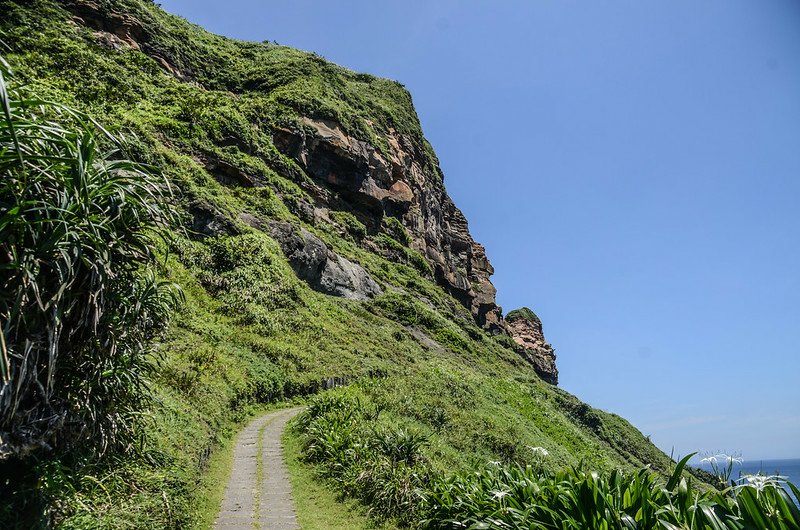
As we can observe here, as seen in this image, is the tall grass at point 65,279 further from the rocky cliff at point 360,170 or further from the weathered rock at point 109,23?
the weathered rock at point 109,23

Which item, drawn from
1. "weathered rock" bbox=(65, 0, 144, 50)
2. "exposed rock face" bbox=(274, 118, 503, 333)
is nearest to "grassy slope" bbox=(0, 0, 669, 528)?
"weathered rock" bbox=(65, 0, 144, 50)

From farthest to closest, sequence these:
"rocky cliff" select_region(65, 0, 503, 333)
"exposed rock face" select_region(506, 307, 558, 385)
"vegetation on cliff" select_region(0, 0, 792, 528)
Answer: "exposed rock face" select_region(506, 307, 558, 385) → "rocky cliff" select_region(65, 0, 503, 333) → "vegetation on cliff" select_region(0, 0, 792, 528)

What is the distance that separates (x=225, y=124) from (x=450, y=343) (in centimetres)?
2577

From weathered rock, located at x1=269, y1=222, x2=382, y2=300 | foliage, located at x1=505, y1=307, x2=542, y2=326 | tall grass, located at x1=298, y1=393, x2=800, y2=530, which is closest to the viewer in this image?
tall grass, located at x1=298, y1=393, x2=800, y2=530

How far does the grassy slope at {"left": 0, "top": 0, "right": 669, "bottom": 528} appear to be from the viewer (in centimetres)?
701

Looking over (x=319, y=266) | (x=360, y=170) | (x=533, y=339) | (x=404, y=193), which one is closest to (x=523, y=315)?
(x=533, y=339)

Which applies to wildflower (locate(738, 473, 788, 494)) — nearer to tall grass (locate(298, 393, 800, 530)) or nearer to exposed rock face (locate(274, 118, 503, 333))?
tall grass (locate(298, 393, 800, 530))

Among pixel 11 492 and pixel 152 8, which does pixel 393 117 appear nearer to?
pixel 152 8

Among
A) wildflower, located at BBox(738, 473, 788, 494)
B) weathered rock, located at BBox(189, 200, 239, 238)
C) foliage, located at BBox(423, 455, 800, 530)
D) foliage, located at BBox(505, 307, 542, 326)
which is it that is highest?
foliage, located at BBox(505, 307, 542, 326)

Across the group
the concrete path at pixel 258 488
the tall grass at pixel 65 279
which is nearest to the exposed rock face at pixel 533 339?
the concrete path at pixel 258 488

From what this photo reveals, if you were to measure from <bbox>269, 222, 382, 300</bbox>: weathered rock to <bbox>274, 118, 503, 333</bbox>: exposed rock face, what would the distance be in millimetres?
10857

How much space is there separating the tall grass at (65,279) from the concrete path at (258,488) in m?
2.29

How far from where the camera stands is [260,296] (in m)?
23.1

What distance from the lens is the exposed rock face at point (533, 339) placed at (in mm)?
93500
